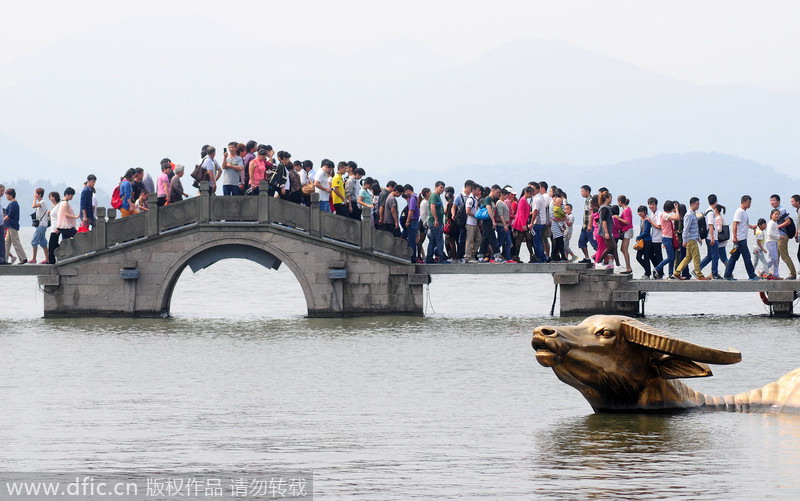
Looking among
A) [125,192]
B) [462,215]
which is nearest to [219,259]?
[125,192]

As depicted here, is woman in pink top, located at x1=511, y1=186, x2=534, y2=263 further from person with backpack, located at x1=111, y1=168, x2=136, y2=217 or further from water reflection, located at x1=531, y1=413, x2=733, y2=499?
water reflection, located at x1=531, y1=413, x2=733, y2=499

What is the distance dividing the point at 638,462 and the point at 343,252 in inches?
761

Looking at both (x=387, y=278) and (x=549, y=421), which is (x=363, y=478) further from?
(x=387, y=278)

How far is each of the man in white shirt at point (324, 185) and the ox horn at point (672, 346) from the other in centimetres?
1840

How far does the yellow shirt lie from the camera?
32.5 m

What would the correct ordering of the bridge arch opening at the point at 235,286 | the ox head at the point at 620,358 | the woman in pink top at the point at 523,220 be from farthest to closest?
the bridge arch opening at the point at 235,286
the woman in pink top at the point at 523,220
the ox head at the point at 620,358

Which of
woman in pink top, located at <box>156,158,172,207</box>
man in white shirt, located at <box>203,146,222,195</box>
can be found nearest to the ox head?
man in white shirt, located at <box>203,146,222,195</box>

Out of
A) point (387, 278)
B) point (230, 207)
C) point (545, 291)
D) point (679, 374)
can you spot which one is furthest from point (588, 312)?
point (545, 291)

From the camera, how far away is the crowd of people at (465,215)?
3167cm

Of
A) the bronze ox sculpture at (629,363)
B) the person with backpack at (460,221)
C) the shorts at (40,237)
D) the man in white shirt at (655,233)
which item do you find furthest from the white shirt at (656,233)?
the bronze ox sculpture at (629,363)

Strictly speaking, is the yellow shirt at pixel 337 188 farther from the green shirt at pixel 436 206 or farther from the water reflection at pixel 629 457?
the water reflection at pixel 629 457

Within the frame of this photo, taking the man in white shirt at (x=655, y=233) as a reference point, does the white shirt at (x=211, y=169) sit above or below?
above

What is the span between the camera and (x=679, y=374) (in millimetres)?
14562

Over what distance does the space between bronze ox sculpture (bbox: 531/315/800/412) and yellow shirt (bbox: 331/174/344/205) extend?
705 inches
